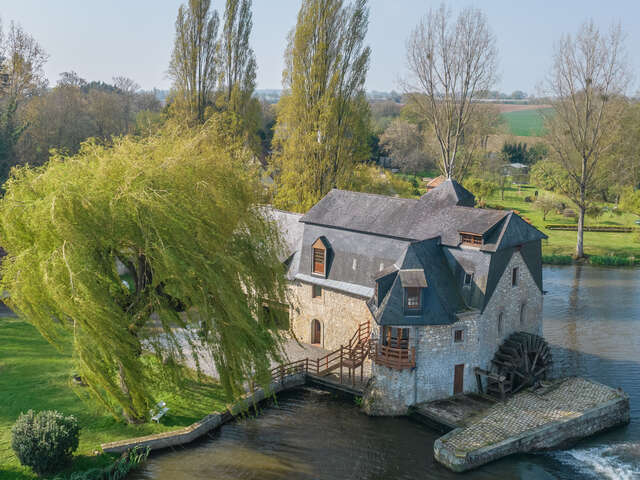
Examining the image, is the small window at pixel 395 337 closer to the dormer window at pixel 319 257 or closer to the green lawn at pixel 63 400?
the dormer window at pixel 319 257

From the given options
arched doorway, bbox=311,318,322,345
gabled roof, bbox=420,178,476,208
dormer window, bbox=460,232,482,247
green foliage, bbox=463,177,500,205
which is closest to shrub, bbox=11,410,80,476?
arched doorway, bbox=311,318,322,345

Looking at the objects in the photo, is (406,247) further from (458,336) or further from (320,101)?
(320,101)

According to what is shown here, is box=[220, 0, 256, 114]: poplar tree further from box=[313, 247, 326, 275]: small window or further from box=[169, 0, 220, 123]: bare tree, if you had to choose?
box=[313, 247, 326, 275]: small window

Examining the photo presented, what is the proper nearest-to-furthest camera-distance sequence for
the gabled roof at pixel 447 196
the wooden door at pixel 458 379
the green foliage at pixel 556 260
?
the wooden door at pixel 458 379 → the gabled roof at pixel 447 196 → the green foliage at pixel 556 260

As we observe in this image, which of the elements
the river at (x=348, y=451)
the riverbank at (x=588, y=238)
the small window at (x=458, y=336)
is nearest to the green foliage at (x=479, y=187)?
the riverbank at (x=588, y=238)

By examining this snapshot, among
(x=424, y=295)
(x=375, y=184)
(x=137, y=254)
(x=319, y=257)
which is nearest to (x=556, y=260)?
(x=375, y=184)

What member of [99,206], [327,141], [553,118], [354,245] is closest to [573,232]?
[553,118]

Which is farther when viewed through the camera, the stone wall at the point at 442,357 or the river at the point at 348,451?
the stone wall at the point at 442,357
